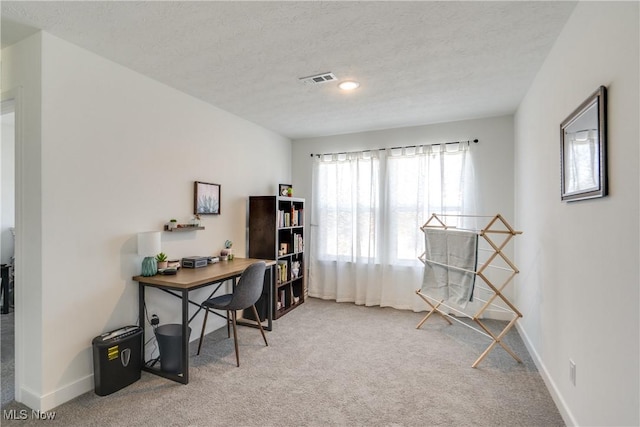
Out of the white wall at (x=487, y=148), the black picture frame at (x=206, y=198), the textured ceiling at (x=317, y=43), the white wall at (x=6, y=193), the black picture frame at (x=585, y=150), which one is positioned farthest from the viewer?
the white wall at (x=6, y=193)

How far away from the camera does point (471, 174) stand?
3.87m

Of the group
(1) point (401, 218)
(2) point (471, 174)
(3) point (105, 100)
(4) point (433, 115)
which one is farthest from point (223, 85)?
(2) point (471, 174)

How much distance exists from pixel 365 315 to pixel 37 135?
3.63 metres

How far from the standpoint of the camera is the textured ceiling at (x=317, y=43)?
5.90 ft

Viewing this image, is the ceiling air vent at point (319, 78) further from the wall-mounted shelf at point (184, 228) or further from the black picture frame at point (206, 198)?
the wall-mounted shelf at point (184, 228)

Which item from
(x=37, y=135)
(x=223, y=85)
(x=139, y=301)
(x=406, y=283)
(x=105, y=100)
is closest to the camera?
(x=37, y=135)

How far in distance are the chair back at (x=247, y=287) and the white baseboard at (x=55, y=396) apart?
3.64ft

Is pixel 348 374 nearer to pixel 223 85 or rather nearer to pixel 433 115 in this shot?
pixel 223 85

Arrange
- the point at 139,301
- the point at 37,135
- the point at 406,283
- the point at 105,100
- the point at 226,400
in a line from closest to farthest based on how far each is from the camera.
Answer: the point at 37,135
the point at 226,400
the point at 105,100
the point at 139,301
the point at 406,283

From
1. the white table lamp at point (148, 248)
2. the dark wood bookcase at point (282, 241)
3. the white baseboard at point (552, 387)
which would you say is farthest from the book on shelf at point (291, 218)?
the white baseboard at point (552, 387)

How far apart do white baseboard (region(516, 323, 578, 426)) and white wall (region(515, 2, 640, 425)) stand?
0.01m

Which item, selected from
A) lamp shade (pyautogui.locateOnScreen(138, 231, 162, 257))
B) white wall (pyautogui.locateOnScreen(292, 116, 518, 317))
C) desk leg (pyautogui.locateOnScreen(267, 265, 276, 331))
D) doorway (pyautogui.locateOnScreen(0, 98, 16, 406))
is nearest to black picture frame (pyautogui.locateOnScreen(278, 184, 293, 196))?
desk leg (pyautogui.locateOnScreen(267, 265, 276, 331))

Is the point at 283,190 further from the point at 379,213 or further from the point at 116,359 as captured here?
the point at 116,359

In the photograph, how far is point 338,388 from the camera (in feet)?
7.64
